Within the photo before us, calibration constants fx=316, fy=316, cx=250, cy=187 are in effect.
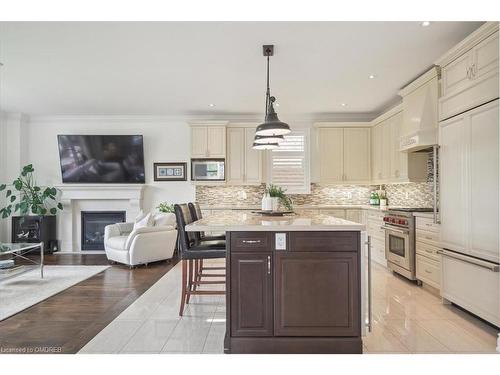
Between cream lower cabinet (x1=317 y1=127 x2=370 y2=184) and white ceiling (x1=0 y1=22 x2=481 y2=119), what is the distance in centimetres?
62

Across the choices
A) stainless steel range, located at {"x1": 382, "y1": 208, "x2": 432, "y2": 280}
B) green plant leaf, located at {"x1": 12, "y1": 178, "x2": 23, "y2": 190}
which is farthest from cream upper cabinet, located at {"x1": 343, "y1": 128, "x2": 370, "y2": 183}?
green plant leaf, located at {"x1": 12, "y1": 178, "x2": 23, "y2": 190}

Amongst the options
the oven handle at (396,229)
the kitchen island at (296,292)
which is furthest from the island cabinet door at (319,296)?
the oven handle at (396,229)

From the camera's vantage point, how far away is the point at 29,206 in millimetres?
6180

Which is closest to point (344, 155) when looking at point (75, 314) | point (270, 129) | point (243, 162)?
point (243, 162)

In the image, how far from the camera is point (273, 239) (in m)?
2.33

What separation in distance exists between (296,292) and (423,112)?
116 inches

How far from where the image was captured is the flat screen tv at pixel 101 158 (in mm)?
6520

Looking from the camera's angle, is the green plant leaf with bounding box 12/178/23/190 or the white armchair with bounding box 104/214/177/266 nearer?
the white armchair with bounding box 104/214/177/266

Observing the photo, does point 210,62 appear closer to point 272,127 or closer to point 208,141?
point 272,127

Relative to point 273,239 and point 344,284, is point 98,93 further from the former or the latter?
point 344,284

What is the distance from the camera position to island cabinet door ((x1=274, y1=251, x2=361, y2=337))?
7.54ft

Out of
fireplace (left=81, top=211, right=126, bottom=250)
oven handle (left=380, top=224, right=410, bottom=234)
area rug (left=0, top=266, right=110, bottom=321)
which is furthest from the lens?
fireplace (left=81, top=211, right=126, bottom=250)

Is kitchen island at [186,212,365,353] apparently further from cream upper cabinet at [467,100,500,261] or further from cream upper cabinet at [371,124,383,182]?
cream upper cabinet at [371,124,383,182]
